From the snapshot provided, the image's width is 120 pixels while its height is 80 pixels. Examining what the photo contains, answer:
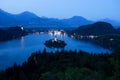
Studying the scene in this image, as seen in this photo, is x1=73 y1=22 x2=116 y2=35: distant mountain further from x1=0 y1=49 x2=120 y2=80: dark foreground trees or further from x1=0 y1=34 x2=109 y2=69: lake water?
x1=0 y1=49 x2=120 y2=80: dark foreground trees

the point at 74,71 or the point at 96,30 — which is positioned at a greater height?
the point at 74,71

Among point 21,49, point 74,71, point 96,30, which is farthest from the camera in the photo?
point 96,30

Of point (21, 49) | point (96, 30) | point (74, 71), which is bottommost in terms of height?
point (21, 49)

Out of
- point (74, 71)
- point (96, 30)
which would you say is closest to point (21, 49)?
point (74, 71)

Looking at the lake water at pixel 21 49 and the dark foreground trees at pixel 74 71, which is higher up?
the dark foreground trees at pixel 74 71

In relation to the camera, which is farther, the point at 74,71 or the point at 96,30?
the point at 96,30

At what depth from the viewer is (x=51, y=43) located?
39531 mm

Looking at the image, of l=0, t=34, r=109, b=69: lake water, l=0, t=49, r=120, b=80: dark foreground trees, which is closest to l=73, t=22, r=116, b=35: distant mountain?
l=0, t=34, r=109, b=69: lake water

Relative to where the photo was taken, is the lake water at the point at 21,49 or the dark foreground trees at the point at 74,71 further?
the lake water at the point at 21,49

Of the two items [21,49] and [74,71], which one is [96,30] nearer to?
[21,49]

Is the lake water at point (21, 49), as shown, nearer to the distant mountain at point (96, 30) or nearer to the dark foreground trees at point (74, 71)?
the dark foreground trees at point (74, 71)

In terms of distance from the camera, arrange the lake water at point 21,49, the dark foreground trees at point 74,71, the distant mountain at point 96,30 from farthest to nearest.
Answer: the distant mountain at point 96,30
the lake water at point 21,49
the dark foreground trees at point 74,71

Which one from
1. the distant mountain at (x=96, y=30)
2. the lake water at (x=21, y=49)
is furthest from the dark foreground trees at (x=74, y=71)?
the distant mountain at (x=96, y=30)

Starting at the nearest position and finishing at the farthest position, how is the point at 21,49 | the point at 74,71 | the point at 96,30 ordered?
the point at 74,71, the point at 21,49, the point at 96,30
